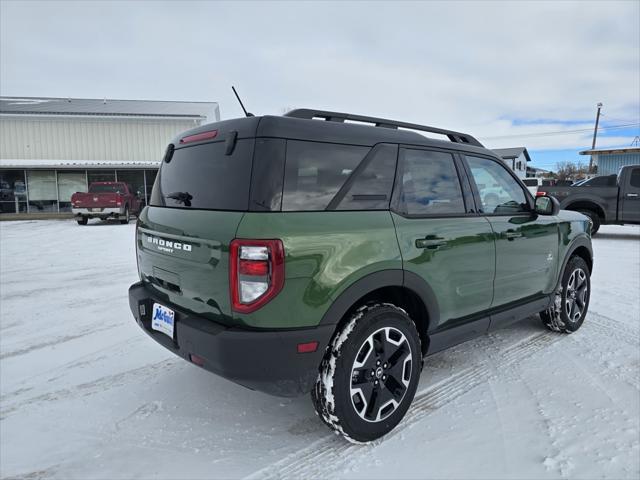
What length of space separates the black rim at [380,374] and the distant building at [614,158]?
90.0 ft

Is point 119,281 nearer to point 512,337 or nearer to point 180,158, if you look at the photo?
point 180,158

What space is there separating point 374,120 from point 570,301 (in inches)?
116

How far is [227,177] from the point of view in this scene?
8.01 feet

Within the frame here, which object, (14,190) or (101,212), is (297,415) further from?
(14,190)

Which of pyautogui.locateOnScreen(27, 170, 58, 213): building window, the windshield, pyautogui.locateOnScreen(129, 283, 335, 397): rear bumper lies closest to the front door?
pyautogui.locateOnScreen(129, 283, 335, 397): rear bumper

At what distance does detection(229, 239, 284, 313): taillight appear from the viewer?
2135 mm

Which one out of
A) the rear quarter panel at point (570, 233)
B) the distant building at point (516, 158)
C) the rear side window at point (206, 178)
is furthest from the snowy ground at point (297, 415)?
the distant building at point (516, 158)

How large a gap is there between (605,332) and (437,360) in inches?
76.4

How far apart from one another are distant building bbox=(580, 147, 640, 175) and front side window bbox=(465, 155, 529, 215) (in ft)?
84.3

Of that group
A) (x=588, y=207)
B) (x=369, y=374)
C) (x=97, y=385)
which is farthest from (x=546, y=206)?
(x=588, y=207)

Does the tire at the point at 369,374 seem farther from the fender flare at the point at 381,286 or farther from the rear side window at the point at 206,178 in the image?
the rear side window at the point at 206,178

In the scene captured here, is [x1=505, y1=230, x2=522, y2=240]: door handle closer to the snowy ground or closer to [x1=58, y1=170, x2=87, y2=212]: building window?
the snowy ground

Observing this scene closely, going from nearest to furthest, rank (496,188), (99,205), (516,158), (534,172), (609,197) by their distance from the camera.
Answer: (496,188) < (609,197) < (99,205) < (516,158) < (534,172)

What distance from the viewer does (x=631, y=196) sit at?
1107 centimetres
